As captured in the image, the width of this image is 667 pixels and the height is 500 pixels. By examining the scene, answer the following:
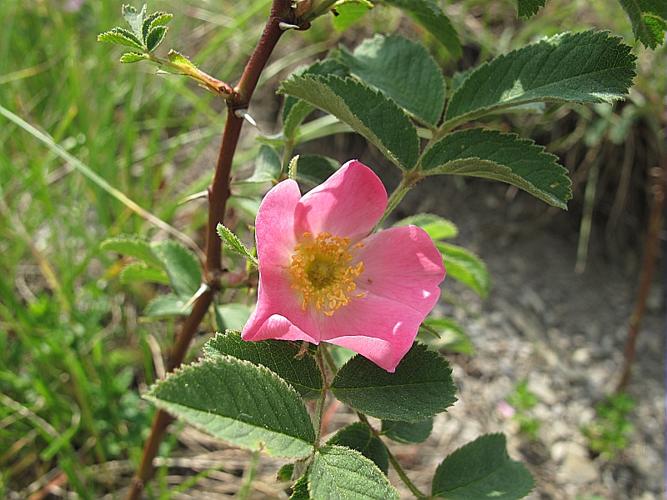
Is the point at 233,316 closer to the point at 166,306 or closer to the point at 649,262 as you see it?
the point at 166,306

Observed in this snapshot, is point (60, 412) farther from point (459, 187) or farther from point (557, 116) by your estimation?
point (557, 116)

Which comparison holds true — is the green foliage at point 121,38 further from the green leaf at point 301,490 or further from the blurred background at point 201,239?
the blurred background at point 201,239

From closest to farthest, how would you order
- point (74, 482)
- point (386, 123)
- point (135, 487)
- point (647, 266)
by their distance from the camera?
1. point (386, 123)
2. point (135, 487)
3. point (74, 482)
4. point (647, 266)

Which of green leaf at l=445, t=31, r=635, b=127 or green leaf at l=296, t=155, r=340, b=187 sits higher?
green leaf at l=445, t=31, r=635, b=127

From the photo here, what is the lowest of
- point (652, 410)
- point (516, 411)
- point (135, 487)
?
point (652, 410)

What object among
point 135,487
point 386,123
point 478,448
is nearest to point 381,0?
point 386,123

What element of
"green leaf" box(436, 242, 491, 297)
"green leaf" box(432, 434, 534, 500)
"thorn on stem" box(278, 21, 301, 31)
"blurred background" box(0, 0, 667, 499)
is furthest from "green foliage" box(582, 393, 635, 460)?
"thorn on stem" box(278, 21, 301, 31)

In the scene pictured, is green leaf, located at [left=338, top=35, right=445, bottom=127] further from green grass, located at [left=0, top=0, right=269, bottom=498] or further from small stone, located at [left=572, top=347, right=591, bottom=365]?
small stone, located at [left=572, top=347, right=591, bottom=365]
